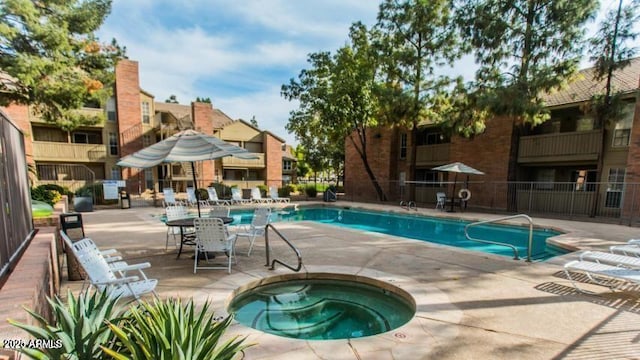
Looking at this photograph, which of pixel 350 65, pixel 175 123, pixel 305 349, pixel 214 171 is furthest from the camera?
pixel 214 171

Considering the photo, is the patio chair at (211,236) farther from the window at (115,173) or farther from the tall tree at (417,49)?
the window at (115,173)

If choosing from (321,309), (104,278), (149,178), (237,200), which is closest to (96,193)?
(237,200)

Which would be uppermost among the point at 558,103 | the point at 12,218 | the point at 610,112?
the point at 558,103

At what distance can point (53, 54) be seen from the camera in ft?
30.4

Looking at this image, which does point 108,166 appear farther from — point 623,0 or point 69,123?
point 623,0

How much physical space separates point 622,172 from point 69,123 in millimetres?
23745

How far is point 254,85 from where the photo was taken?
858 inches

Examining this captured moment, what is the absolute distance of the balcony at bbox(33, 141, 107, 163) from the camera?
18.6 m

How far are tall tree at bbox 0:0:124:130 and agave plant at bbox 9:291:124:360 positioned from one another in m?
10.0

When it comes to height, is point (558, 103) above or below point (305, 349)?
above

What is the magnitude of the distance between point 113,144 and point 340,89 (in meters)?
16.7

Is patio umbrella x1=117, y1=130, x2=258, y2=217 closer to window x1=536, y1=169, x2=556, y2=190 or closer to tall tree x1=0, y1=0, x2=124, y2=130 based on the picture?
tall tree x1=0, y1=0, x2=124, y2=130

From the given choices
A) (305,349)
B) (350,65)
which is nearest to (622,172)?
(350,65)

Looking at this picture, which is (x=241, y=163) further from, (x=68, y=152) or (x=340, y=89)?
(x=340, y=89)
